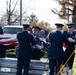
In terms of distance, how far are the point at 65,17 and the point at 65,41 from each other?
50266 mm

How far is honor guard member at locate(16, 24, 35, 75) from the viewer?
11062 mm

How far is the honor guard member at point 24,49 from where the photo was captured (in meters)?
11.1

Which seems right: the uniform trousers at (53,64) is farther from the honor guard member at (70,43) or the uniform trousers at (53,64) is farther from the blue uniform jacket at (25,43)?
the blue uniform jacket at (25,43)

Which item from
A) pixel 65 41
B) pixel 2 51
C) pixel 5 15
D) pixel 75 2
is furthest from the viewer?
pixel 5 15

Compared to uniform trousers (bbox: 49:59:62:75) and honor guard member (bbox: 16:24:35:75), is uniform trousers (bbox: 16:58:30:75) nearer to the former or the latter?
honor guard member (bbox: 16:24:35:75)

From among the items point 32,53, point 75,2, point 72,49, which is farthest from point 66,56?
point 75,2

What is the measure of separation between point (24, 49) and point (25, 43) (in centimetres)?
22

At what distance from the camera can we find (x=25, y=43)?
36.4 feet

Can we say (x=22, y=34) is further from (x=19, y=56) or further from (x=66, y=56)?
(x=66, y=56)

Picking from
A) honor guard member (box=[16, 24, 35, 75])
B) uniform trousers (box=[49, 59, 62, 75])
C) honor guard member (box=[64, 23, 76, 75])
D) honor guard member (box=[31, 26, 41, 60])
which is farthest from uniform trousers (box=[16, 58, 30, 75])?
honor guard member (box=[64, 23, 76, 75])

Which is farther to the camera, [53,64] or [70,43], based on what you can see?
[70,43]

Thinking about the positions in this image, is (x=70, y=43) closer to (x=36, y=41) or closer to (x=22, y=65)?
(x=36, y=41)

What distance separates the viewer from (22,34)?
11.1 metres

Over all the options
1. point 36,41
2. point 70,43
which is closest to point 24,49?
point 36,41
